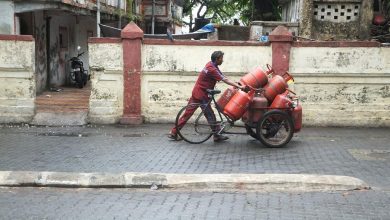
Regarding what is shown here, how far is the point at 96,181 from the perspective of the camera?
6836 mm

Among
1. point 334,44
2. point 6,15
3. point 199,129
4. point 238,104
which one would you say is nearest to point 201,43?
point 199,129

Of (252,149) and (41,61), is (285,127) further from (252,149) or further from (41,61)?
(41,61)

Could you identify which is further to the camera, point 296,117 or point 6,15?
point 6,15

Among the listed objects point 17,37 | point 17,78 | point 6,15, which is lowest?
point 17,78

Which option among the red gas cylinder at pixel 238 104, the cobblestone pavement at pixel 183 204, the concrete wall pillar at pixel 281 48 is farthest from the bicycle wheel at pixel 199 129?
the cobblestone pavement at pixel 183 204

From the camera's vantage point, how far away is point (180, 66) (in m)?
11.0

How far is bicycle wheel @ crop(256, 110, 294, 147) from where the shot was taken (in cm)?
885

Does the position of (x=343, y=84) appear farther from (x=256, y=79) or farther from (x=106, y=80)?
(x=106, y=80)

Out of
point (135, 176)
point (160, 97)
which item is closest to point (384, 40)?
point (160, 97)

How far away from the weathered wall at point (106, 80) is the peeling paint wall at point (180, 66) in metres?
0.56

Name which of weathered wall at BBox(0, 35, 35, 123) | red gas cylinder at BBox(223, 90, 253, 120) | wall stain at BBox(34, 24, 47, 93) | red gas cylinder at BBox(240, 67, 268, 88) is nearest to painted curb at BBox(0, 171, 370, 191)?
red gas cylinder at BBox(223, 90, 253, 120)

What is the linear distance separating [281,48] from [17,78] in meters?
5.89

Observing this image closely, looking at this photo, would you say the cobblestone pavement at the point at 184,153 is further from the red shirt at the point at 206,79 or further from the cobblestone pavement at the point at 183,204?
the red shirt at the point at 206,79

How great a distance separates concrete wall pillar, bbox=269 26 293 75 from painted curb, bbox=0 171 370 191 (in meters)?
4.29
